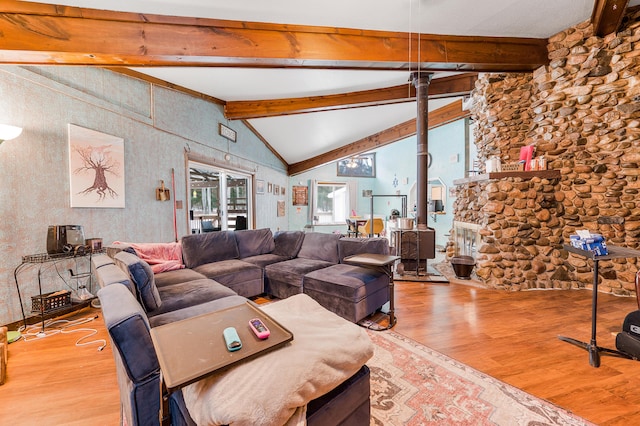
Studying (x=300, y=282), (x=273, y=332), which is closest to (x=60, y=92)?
(x=300, y=282)

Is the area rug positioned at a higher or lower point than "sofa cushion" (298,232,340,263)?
lower

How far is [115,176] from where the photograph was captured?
3170 millimetres

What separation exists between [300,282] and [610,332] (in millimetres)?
2958

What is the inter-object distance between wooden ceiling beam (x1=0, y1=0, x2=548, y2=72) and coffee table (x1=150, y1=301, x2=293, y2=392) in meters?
2.59

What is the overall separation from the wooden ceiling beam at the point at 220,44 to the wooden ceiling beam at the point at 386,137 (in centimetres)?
210

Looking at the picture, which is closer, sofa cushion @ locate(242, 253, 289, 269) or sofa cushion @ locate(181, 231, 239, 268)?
sofa cushion @ locate(181, 231, 239, 268)

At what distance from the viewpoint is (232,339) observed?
952mm

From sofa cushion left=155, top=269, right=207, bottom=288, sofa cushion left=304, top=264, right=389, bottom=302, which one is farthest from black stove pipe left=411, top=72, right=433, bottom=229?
sofa cushion left=155, top=269, right=207, bottom=288

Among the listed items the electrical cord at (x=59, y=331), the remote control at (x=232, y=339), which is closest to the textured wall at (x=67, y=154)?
the electrical cord at (x=59, y=331)

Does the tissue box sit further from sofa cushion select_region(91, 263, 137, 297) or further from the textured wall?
the textured wall

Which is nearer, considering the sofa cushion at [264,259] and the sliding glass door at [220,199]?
the sofa cushion at [264,259]

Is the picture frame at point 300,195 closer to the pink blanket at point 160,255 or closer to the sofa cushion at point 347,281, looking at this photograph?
the pink blanket at point 160,255

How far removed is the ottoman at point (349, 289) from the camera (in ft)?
8.13

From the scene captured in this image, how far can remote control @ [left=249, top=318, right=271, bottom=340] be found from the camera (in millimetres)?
994
